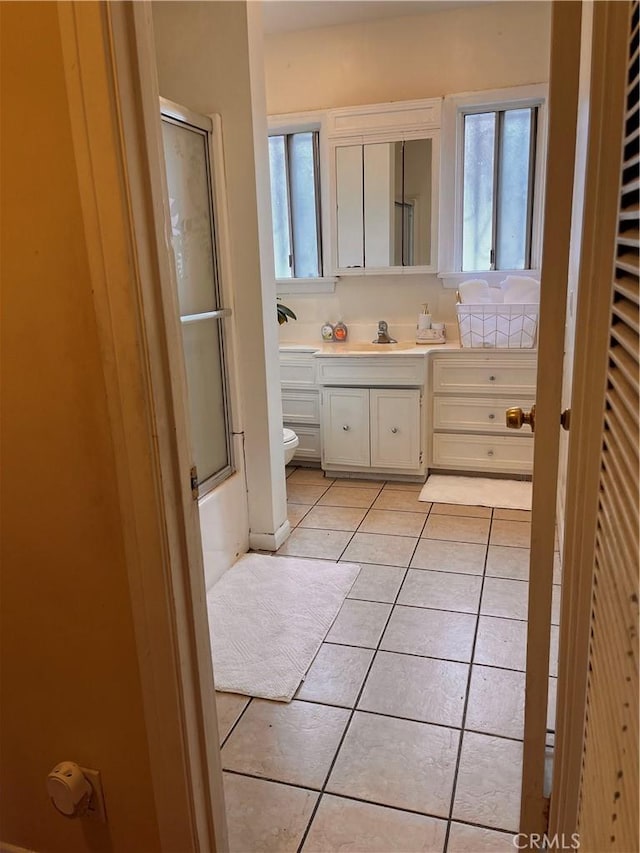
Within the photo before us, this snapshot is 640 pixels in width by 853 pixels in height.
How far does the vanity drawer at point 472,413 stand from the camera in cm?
354

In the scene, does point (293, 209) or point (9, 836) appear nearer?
point (9, 836)

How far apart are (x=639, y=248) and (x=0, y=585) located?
48.1 inches

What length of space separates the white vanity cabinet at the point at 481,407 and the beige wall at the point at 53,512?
2.76 meters

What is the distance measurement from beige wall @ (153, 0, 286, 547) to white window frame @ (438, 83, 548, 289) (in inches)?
58.3

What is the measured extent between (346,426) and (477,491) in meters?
0.85

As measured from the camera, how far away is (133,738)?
121cm

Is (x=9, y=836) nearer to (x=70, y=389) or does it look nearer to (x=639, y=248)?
(x=70, y=389)

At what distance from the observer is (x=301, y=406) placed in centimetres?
390

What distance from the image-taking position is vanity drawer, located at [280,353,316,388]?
381cm

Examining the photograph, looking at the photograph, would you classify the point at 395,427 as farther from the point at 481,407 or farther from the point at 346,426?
the point at 481,407

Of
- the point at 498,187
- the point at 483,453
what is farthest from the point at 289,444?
the point at 498,187

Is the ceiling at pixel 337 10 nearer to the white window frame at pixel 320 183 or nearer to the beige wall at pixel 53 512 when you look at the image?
the white window frame at pixel 320 183

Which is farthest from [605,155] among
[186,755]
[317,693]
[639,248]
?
[317,693]

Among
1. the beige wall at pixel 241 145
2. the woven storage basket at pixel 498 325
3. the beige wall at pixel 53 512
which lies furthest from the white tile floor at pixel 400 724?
the woven storage basket at pixel 498 325
